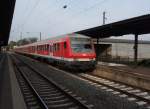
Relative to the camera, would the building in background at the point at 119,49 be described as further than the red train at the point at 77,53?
Yes

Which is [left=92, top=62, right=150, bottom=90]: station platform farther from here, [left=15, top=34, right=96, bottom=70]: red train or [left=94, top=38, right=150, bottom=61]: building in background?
[left=94, top=38, right=150, bottom=61]: building in background

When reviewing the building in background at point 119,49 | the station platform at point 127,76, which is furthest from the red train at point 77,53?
Answer: the building in background at point 119,49

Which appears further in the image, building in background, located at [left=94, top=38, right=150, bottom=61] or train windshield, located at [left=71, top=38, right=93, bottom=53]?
building in background, located at [left=94, top=38, right=150, bottom=61]

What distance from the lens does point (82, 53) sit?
63.2 feet

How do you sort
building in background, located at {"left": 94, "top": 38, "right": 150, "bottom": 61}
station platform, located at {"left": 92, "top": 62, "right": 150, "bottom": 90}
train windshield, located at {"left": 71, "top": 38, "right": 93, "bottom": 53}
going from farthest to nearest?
1. building in background, located at {"left": 94, "top": 38, "right": 150, "bottom": 61}
2. train windshield, located at {"left": 71, "top": 38, "right": 93, "bottom": 53}
3. station platform, located at {"left": 92, "top": 62, "right": 150, "bottom": 90}

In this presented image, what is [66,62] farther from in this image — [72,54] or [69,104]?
[69,104]

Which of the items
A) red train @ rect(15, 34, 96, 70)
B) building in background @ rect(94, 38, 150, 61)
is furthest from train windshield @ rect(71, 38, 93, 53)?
building in background @ rect(94, 38, 150, 61)

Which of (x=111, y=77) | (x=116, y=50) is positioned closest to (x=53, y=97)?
(x=111, y=77)

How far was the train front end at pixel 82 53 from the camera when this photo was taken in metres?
18.9

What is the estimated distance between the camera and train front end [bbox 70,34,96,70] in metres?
18.9

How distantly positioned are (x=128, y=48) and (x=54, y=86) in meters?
38.0

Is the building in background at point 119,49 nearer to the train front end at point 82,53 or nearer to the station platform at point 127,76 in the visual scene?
the train front end at point 82,53

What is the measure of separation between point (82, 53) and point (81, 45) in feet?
2.39

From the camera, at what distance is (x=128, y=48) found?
1969 inches
